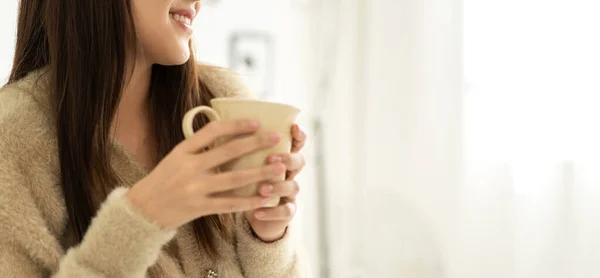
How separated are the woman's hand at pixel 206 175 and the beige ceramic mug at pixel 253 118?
0.01 meters

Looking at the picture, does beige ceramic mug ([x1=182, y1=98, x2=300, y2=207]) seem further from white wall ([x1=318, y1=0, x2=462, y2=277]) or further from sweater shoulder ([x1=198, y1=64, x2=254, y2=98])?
white wall ([x1=318, y1=0, x2=462, y2=277])

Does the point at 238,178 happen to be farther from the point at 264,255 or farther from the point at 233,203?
the point at 264,255

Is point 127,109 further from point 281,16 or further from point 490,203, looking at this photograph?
point 281,16

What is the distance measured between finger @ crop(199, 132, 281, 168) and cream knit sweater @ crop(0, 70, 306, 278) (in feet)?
0.40

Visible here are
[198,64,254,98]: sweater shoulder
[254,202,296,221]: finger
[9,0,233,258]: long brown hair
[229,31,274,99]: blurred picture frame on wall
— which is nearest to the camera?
[254,202,296,221]: finger

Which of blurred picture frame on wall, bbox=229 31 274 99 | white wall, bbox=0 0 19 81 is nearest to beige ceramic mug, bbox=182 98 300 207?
white wall, bbox=0 0 19 81

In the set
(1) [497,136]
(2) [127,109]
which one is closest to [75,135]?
(2) [127,109]

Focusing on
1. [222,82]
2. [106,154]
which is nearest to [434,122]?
[222,82]

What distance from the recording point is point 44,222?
3.05 ft

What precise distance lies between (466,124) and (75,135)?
1.27 metres

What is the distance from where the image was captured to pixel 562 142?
1.75 m

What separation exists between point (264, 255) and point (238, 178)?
323 mm

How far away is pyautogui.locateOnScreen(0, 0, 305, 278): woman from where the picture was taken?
0.82 metres

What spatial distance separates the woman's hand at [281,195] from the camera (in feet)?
2.54
